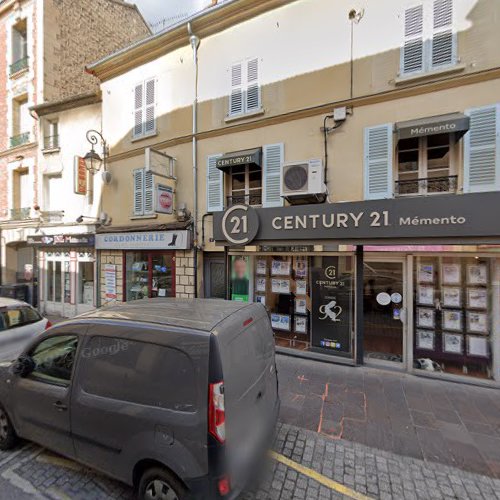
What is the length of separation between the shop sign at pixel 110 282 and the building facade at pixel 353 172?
254 centimetres

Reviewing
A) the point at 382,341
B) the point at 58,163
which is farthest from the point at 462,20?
the point at 58,163

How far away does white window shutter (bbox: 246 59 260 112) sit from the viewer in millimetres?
6594

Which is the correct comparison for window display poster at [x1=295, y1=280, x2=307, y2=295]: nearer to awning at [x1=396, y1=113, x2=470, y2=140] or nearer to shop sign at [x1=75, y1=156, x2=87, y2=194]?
awning at [x1=396, y1=113, x2=470, y2=140]

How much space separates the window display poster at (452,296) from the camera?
16.4 feet

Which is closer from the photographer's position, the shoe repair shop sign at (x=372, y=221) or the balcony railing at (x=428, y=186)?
the shoe repair shop sign at (x=372, y=221)

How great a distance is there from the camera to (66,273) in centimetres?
974

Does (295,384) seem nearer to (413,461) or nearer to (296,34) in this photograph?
(413,461)

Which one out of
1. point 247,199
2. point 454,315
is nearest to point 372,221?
point 454,315

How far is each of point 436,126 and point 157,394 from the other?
5.62m

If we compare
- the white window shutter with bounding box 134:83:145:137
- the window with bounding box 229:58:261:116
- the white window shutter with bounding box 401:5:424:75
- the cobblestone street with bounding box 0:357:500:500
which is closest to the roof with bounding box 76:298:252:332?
the cobblestone street with bounding box 0:357:500:500

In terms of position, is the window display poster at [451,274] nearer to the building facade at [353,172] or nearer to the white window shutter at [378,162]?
the building facade at [353,172]

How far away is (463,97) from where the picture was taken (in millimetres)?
4914

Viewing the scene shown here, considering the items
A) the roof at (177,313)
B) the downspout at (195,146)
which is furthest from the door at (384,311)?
the downspout at (195,146)

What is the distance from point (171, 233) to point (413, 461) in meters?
6.28
